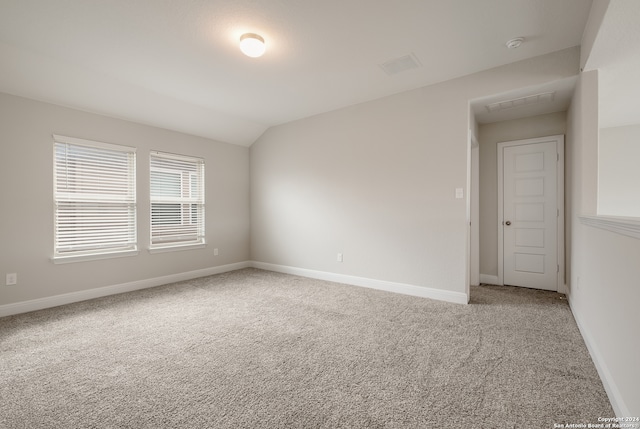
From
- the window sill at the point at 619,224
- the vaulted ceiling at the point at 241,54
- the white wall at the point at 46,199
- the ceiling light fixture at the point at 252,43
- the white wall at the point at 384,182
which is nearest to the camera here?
the window sill at the point at 619,224

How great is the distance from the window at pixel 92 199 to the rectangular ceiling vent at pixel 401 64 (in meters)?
3.64

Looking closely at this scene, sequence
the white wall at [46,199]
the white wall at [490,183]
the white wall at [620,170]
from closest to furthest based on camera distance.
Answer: the white wall at [46,199] → the white wall at [620,170] → the white wall at [490,183]

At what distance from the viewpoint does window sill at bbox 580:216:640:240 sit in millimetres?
1339

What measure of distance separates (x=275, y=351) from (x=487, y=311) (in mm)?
2381

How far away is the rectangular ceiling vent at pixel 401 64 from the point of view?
296cm

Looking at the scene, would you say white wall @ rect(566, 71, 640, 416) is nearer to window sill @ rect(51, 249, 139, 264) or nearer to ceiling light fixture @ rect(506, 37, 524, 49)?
ceiling light fixture @ rect(506, 37, 524, 49)

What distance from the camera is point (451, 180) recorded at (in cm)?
345

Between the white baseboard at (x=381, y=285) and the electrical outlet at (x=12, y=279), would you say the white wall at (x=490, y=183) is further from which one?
the electrical outlet at (x=12, y=279)

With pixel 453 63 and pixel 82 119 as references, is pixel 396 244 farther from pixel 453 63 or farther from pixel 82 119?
pixel 82 119

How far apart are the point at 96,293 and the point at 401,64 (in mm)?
4723

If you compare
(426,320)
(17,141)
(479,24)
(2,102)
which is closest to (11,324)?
(17,141)

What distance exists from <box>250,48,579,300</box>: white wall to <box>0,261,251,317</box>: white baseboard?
4.52ft

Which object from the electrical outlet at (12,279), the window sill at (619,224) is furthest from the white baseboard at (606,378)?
the electrical outlet at (12,279)

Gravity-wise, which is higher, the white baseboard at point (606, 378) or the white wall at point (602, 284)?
the white wall at point (602, 284)
